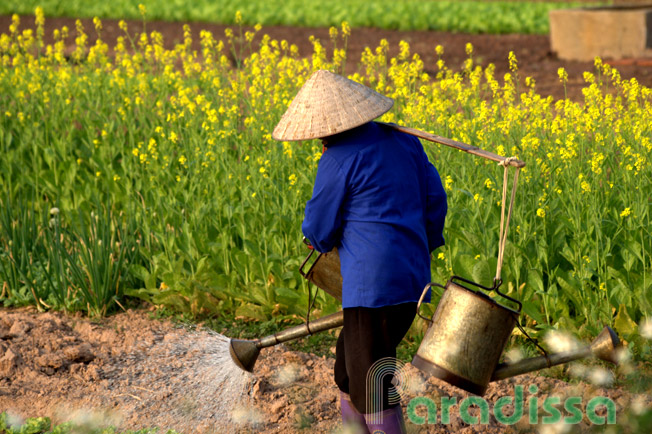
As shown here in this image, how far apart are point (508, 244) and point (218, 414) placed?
5.12 ft

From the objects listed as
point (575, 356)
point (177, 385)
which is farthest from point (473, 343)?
point (177, 385)

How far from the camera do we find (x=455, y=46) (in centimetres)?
1330

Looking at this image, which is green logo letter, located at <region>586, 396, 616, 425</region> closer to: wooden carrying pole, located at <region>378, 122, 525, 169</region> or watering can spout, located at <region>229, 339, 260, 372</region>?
wooden carrying pole, located at <region>378, 122, 525, 169</region>

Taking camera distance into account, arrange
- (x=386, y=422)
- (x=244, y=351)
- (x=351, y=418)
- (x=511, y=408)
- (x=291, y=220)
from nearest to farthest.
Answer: (x=386, y=422) → (x=351, y=418) → (x=244, y=351) → (x=511, y=408) → (x=291, y=220)

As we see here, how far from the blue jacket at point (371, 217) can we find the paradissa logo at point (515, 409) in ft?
2.84

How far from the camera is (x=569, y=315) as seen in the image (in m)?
4.01

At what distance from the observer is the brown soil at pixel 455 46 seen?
1012 centimetres

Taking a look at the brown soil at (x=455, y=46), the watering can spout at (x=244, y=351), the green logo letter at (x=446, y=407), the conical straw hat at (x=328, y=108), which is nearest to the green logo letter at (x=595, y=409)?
the green logo letter at (x=446, y=407)

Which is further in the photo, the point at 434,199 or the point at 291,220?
the point at 291,220

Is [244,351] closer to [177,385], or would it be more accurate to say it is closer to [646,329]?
[177,385]

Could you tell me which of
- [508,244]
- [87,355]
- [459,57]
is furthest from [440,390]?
[459,57]

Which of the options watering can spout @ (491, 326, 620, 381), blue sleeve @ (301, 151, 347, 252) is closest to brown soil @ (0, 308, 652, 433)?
watering can spout @ (491, 326, 620, 381)

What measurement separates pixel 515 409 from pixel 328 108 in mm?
1564

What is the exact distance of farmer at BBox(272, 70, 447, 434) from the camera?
2695mm
